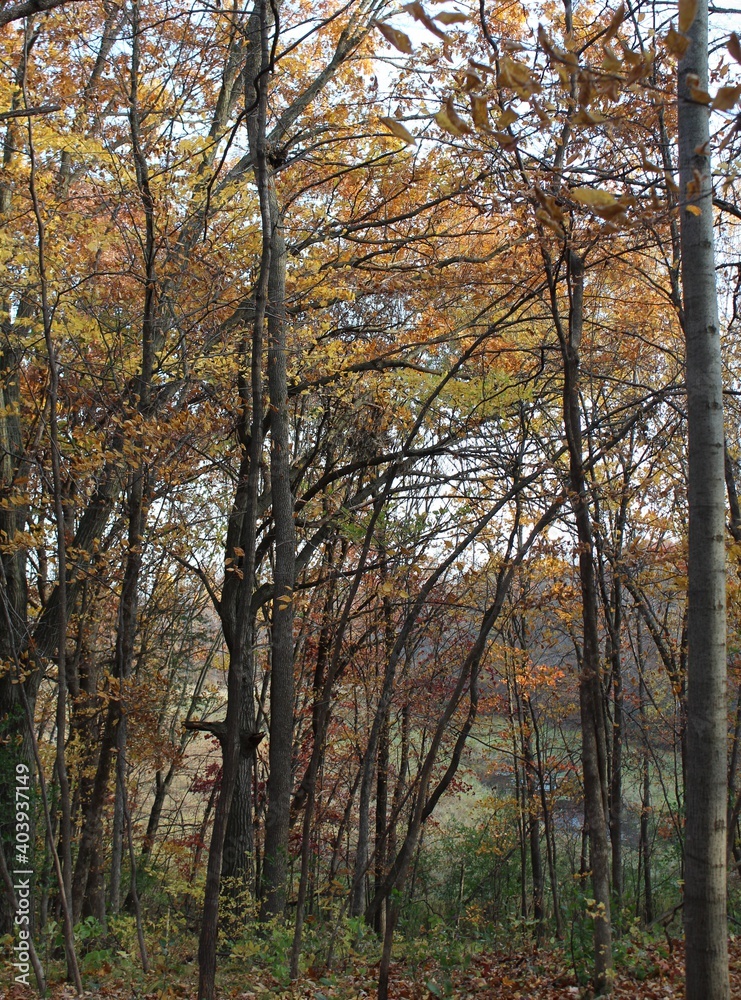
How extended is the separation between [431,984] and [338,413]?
24.2ft

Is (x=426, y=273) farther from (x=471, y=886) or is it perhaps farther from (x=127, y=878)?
(x=471, y=886)

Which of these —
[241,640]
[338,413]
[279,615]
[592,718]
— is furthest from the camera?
[338,413]

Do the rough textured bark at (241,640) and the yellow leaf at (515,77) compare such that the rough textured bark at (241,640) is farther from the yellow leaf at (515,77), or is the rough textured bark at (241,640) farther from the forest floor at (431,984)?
the yellow leaf at (515,77)

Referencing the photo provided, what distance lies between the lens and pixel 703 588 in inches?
107

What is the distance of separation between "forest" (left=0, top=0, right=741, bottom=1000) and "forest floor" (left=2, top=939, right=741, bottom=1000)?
56 mm

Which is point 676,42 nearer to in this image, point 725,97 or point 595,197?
point 725,97

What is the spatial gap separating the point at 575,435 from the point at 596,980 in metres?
3.08

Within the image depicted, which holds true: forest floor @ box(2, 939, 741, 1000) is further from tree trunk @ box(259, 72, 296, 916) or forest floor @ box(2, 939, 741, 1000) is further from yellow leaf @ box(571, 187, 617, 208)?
yellow leaf @ box(571, 187, 617, 208)

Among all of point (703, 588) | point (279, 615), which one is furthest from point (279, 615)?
point (703, 588)

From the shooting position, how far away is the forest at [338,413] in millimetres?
3457

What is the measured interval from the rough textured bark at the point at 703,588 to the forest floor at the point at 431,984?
2.19 m

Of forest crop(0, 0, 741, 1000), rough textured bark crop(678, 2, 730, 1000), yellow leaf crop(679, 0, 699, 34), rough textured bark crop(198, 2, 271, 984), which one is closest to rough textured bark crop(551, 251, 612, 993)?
forest crop(0, 0, 741, 1000)

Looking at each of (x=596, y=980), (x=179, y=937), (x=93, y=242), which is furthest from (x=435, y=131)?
(x=179, y=937)

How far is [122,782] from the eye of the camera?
5078 millimetres
